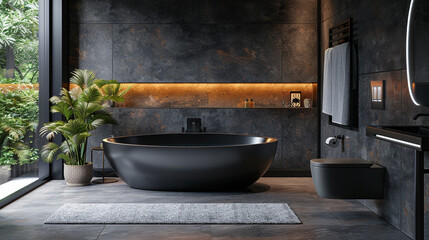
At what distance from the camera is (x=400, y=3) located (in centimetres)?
390

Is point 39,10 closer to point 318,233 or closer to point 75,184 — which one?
point 75,184

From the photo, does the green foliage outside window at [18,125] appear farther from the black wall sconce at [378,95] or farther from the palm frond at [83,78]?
the black wall sconce at [378,95]

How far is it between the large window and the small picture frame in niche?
137 inches

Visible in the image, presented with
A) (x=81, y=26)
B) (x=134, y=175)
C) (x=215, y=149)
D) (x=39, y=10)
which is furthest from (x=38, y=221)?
(x=81, y=26)

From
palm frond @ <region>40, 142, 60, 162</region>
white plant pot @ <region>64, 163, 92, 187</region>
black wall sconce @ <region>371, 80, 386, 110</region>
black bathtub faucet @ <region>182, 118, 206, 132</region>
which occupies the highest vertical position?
black wall sconce @ <region>371, 80, 386, 110</region>

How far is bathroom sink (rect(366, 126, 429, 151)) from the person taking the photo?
8.16ft

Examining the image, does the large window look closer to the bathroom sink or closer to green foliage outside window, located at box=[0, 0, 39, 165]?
green foliage outside window, located at box=[0, 0, 39, 165]

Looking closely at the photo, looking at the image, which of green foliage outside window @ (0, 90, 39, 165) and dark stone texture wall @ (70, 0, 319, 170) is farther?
dark stone texture wall @ (70, 0, 319, 170)

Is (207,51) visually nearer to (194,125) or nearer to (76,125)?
(194,125)

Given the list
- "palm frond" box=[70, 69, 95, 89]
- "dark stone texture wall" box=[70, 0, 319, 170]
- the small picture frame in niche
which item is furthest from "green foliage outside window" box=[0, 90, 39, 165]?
the small picture frame in niche

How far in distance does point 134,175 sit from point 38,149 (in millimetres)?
1294

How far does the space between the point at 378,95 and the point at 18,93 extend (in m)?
3.61

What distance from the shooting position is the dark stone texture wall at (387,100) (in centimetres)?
380

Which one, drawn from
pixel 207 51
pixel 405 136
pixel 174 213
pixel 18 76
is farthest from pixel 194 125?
pixel 405 136
